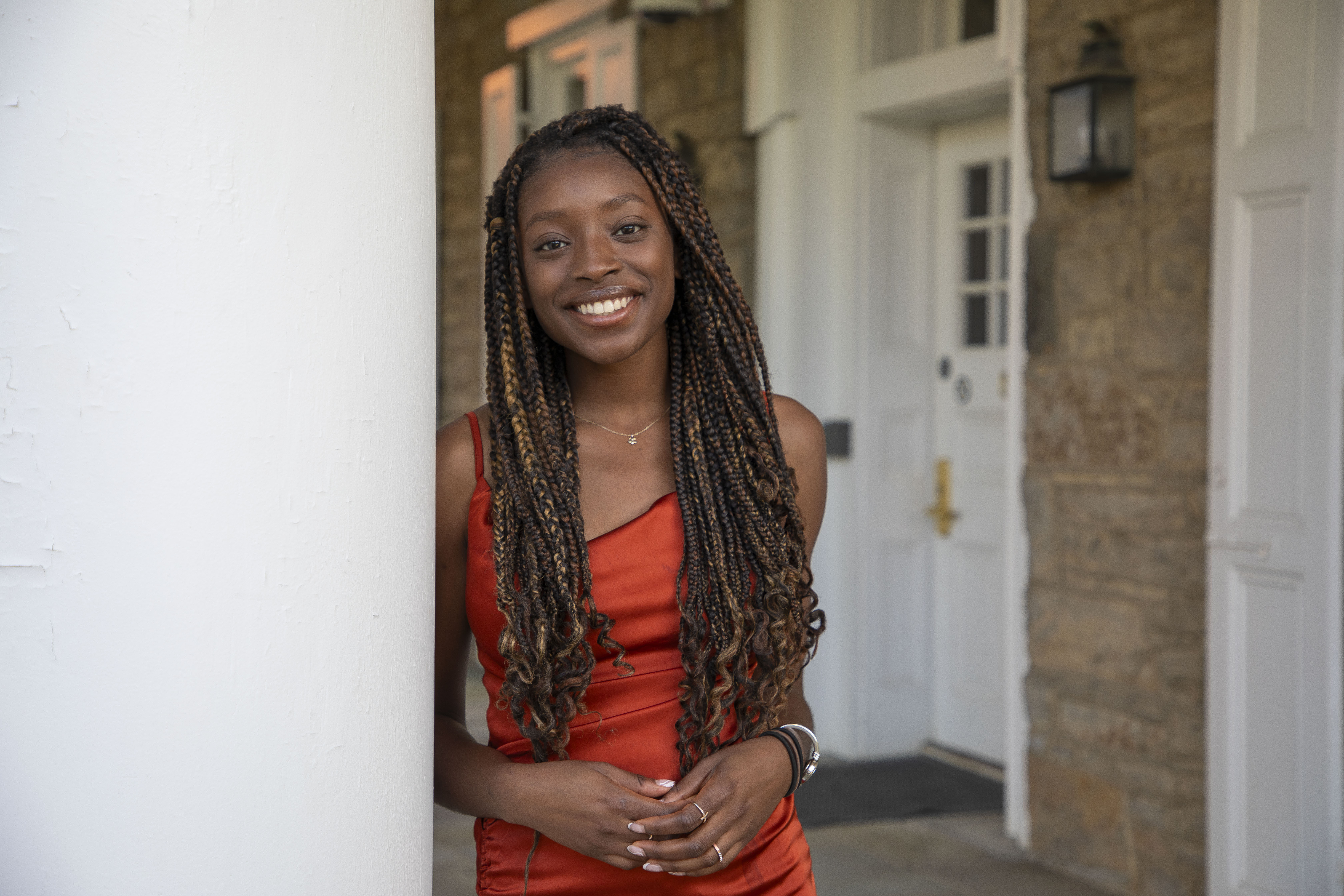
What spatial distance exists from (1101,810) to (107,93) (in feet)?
11.2

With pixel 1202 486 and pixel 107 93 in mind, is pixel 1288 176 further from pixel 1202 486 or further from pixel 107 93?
pixel 107 93

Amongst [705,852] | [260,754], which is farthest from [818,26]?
[260,754]

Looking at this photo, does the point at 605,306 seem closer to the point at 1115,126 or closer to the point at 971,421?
the point at 1115,126

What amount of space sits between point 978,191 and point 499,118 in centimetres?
280

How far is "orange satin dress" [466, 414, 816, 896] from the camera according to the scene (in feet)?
4.83

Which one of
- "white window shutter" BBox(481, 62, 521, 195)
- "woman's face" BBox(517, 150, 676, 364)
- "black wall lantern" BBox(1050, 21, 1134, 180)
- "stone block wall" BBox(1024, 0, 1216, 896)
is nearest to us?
"woman's face" BBox(517, 150, 676, 364)

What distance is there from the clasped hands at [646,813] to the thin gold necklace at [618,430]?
Result: 441mm

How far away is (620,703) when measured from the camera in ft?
4.89

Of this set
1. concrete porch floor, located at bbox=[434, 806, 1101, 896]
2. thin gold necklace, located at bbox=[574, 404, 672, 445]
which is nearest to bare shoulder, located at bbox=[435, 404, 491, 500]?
thin gold necklace, located at bbox=[574, 404, 672, 445]

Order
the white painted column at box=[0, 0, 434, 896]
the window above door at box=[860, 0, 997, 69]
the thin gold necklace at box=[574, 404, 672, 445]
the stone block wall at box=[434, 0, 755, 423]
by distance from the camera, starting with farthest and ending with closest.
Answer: the stone block wall at box=[434, 0, 755, 423], the window above door at box=[860, 0, 997, 69], the thin gold necklace at box=[574, 404, 672, 445], the white painted column at box=[0, 0, 434, 896]

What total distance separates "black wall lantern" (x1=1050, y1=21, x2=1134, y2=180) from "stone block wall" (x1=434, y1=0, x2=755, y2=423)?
1208 mm

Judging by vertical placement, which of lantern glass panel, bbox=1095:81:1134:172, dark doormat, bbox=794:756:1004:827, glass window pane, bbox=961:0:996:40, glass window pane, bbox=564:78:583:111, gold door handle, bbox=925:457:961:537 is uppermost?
glass window pane, bbox=564:78:583:111

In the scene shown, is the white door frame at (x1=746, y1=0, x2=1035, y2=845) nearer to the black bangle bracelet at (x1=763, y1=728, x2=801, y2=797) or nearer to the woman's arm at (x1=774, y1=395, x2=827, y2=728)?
the woman's arm at (x1=774, y1=395, x2=827, y2=728)

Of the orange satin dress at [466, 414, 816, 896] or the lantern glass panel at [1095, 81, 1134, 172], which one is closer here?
the orange satin dress at [466, 414, 816, 896]
